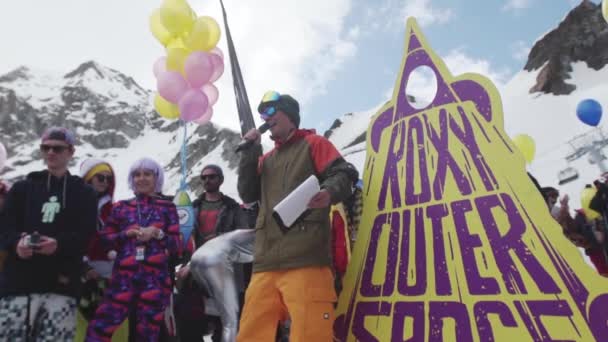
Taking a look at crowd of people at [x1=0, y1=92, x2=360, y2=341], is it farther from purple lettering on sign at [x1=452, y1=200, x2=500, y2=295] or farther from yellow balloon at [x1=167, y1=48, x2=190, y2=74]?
yellow balloon at [x1=167, y1=48, x2=190, y2=74]

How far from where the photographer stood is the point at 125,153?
78250 millimetres

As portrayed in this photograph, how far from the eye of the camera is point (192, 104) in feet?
15.4

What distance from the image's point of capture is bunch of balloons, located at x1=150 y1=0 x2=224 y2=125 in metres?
4.62

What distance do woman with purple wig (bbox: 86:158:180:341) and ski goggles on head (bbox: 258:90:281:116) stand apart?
89cm

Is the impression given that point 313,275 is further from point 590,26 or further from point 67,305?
point 590,26

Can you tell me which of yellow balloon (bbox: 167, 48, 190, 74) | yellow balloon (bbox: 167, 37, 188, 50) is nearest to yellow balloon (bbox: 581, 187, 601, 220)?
yellow balloon (bbox: 167, 48, 190, 74)

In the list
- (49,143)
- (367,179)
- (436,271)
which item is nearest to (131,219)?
(49,143)

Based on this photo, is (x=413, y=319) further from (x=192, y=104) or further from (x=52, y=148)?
(x=192, y=104)

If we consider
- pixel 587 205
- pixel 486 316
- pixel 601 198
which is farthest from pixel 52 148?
pixel 587 205

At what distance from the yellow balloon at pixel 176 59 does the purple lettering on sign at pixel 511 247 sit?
366 centimetres

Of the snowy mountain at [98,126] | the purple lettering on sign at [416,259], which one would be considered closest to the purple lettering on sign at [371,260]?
the purple lettering on sign at [416,259]

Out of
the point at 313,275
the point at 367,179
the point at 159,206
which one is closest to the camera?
the point at 313,275

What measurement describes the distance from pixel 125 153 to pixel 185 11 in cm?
7914

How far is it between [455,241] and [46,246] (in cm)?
189
